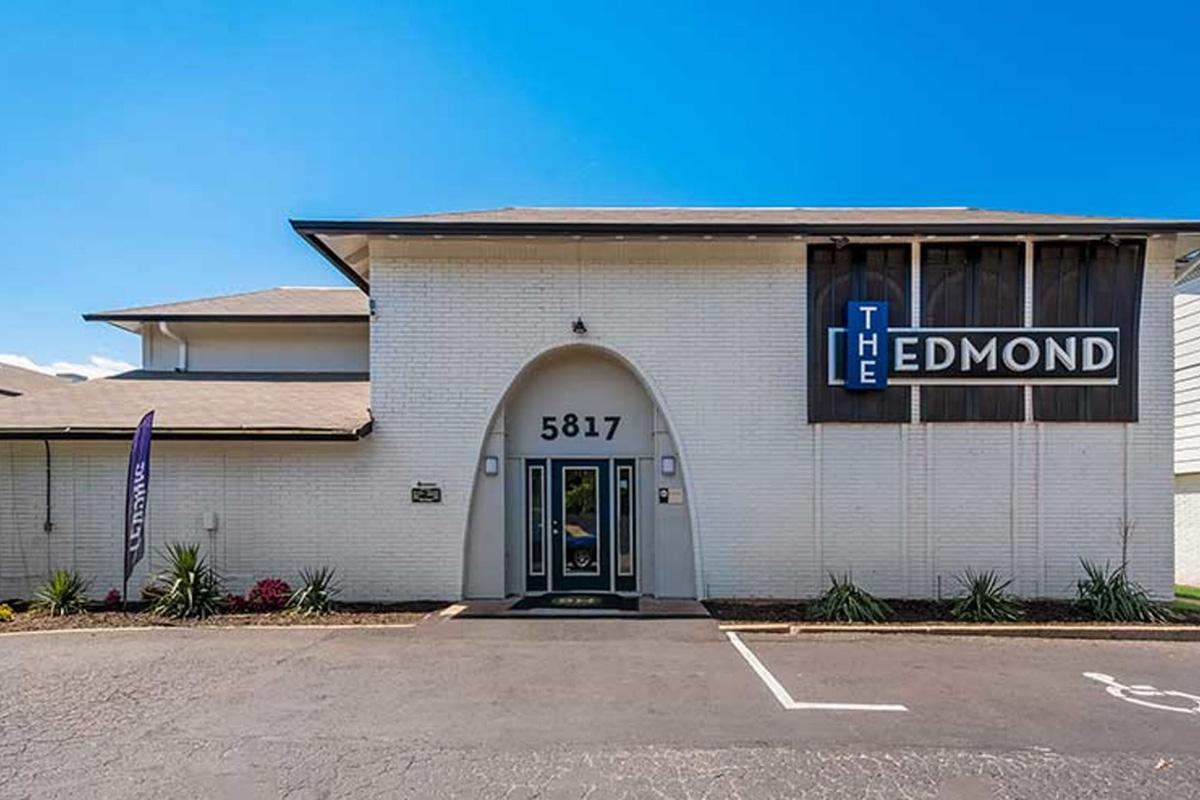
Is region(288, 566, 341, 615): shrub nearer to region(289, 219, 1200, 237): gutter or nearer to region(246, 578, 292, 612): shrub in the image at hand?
region(246, 578, 292, 612): shrub

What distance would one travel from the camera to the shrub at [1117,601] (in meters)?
9.54

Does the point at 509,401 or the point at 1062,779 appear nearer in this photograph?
the point at 1062,779

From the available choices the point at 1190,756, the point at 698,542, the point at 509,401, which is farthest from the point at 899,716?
the point at 509,401

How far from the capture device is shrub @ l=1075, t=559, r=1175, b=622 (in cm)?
954

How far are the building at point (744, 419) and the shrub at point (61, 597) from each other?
55 centimetres

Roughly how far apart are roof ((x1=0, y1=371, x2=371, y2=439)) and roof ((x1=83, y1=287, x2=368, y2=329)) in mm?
1289

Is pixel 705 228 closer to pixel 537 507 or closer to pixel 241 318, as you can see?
pixel 537 507

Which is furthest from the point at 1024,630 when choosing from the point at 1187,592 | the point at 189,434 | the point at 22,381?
the point at 22,381

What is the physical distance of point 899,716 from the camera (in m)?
5.77

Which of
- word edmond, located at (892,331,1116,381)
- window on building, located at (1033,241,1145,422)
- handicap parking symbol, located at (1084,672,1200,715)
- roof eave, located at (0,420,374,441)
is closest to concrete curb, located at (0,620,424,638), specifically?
roof eave, located at (0,420,374,441)

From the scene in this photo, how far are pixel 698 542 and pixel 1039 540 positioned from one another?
17.4 feet

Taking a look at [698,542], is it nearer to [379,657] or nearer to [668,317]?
[668,317]

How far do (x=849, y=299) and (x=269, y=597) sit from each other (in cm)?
1002

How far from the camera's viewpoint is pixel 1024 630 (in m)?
8.98
